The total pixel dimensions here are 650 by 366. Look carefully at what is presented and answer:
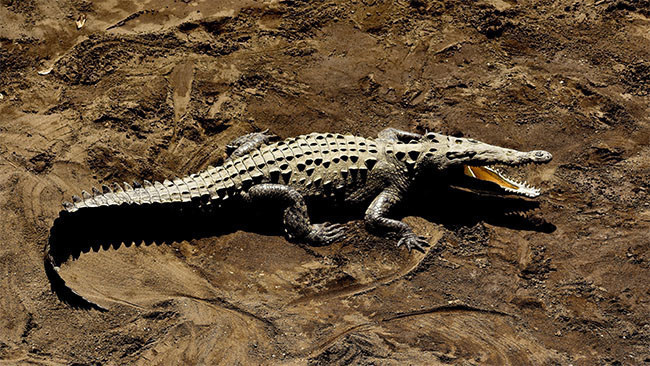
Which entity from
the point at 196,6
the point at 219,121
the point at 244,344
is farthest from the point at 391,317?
the point at 196,6

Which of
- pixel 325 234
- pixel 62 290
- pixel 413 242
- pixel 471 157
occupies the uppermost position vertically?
pixel 471 157

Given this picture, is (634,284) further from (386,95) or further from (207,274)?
(207,274)

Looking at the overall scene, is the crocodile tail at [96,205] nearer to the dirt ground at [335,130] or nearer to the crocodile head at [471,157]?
the dirt ground at [335,130]

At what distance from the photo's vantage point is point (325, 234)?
25.8 ft

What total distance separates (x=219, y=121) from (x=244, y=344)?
324 cm

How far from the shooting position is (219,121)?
8.75 m

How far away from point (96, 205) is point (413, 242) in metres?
3.89

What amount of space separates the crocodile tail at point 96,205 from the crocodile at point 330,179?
0.5 inches

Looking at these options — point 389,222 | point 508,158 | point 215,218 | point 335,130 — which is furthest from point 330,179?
point 508,158

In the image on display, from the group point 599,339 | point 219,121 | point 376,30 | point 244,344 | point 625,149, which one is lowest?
point 244,344

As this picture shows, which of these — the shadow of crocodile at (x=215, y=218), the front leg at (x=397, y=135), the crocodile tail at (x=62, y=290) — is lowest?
the crocodile tail at (x=62, y=290)

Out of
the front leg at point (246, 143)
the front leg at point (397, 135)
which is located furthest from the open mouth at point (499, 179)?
the front leg at point (246, 143)

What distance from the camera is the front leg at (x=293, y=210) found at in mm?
7805

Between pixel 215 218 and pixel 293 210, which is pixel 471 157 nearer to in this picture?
pixel 293 210
